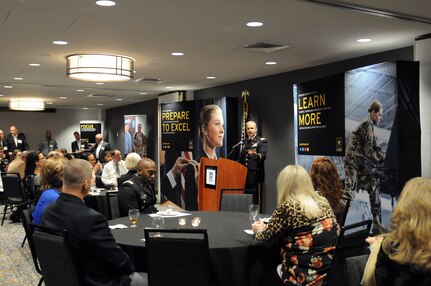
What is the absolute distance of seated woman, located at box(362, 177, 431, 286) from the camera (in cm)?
200

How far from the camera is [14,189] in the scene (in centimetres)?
841

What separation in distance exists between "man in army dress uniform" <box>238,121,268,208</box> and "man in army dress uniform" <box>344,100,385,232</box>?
7.79 feet

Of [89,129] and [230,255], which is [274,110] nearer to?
[230,255]

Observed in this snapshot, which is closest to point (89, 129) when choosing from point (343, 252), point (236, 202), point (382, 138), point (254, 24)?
point (236, 202)

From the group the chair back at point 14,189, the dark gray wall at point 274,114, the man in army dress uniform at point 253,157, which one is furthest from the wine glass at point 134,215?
the dark gray wall at point 274,114

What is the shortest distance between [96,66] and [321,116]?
328 cm

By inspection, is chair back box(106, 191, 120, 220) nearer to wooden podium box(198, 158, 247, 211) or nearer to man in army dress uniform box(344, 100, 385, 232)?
man in army dress uniform box(344, 100, 385, 232)

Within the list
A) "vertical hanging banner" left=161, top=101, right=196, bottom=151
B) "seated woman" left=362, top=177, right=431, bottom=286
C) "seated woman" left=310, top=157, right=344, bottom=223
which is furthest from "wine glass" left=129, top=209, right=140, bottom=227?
"vertical hanging banner" left=161, top=101, right=196, bottom=151

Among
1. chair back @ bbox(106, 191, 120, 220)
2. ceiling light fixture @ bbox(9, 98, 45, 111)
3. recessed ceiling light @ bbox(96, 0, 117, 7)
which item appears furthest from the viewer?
ceiling light fixture @ bbox(9, 98, 45, 111)

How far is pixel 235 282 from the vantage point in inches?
137

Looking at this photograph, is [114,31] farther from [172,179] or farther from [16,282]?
[172,179]

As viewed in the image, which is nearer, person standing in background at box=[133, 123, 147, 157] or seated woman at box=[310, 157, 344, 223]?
seated woman at box=[310, 157, 344, 223]

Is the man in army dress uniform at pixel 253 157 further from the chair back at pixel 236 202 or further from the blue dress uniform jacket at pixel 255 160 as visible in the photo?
the chair back at pixel 236 202

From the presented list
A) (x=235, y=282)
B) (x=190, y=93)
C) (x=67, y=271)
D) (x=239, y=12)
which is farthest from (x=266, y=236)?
(x=190, y=93)
